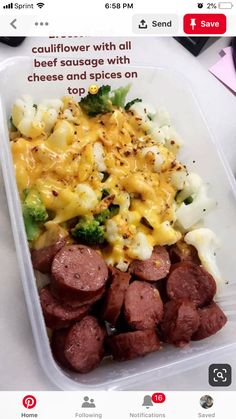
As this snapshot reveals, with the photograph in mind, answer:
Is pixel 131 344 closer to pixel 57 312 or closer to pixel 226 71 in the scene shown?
pixel 57 312

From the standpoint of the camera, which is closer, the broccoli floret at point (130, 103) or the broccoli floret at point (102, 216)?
the broccoli floret at point (102, 216)

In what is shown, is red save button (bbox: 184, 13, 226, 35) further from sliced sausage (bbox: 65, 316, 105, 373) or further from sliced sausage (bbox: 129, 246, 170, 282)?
sliced sausage (bbox: 65, 316, 105, 373)

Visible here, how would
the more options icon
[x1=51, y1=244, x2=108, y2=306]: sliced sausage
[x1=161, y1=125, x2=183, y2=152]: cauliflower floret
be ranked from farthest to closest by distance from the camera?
[x1=161, y1=125, x2=183, y2=152]: cauliflower floret < the more options icon < [x1=51, y1=244, x2=108, y2=306]: sliced sausage

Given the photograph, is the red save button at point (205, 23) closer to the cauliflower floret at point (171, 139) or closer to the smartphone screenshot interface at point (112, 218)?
the smartphone screenshot interface at point (112, 218)

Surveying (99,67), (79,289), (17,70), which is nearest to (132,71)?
(99,67)

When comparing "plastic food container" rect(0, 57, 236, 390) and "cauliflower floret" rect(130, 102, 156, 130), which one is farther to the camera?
"cauliflower floret" rect(130, 102, 156, 130)
